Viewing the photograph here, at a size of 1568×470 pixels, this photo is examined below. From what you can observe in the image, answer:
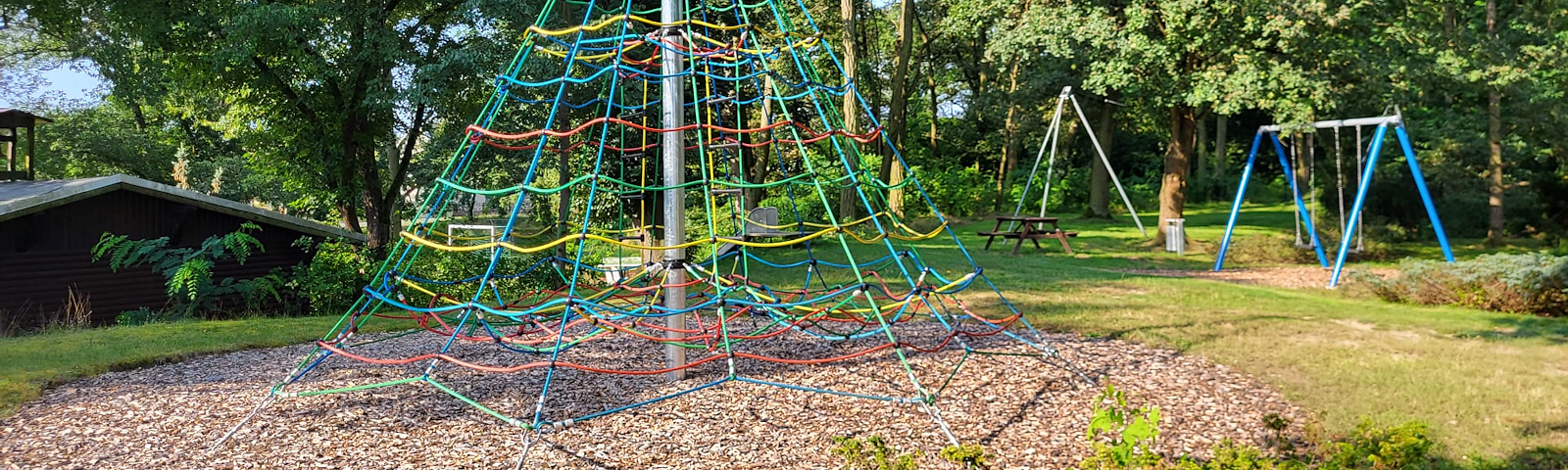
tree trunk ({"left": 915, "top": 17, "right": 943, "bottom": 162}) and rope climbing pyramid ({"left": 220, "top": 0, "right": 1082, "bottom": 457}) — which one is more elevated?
tree trunk ({"left": 915, "top": 17, "right": 943, "bottom": 162})

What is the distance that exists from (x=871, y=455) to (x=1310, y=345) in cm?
456

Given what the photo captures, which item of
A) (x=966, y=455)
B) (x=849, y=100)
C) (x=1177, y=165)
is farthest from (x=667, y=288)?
(x=849, y=100)

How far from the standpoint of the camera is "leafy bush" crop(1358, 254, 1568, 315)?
8672mm

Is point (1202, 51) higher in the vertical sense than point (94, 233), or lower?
higher

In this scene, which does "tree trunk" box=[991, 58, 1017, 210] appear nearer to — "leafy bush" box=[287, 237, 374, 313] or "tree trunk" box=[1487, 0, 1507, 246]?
"tree trunk" box=[1487, 0, 1507, 246]

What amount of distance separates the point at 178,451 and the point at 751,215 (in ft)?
18.0

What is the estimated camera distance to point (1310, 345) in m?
7.19

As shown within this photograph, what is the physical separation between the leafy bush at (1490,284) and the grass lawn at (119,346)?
32.5 ft

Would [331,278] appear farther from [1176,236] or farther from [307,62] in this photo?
[1176,236]

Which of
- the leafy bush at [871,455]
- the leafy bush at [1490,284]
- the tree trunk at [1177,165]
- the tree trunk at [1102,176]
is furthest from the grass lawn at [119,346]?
the tree trunk at [1102,176]

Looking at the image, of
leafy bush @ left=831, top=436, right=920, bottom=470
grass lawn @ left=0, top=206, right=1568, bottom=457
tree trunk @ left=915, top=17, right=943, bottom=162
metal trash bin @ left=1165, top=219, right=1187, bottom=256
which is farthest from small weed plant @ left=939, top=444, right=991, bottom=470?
tree trunk @ left=915, top=17, right=943, bottom=162

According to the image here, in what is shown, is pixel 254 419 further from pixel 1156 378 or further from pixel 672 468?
pixel 1156 378

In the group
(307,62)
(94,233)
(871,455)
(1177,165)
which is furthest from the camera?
(1177,165)

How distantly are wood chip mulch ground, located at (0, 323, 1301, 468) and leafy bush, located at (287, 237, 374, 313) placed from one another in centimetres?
481
